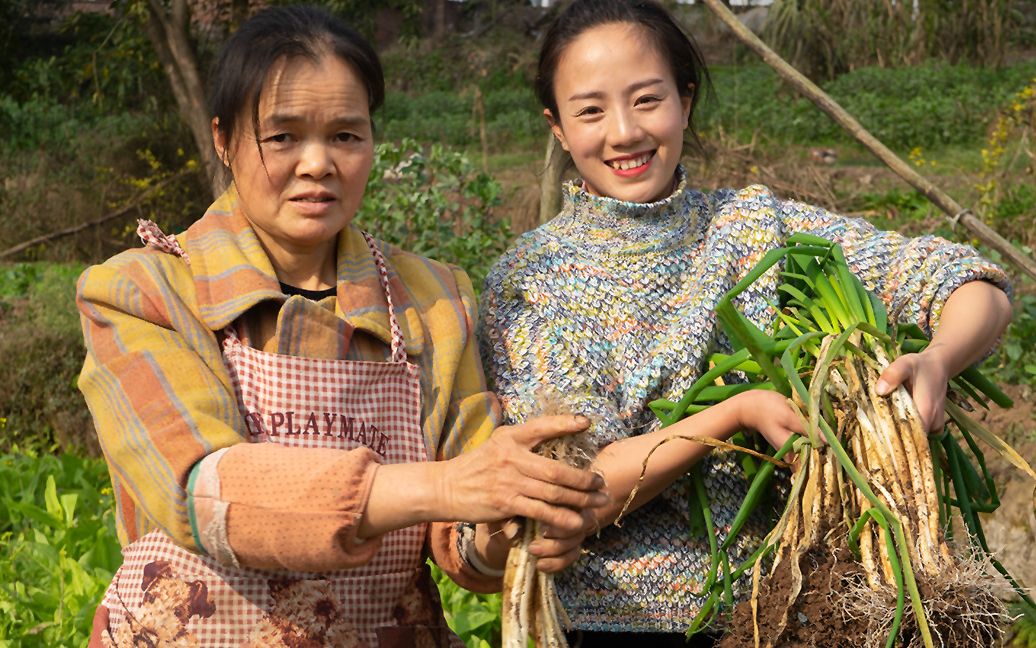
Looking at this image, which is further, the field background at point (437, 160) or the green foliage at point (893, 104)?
the green foliage at point (893, 104)

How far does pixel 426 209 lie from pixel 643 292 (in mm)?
2881

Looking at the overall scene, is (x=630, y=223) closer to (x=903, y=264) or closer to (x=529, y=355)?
(x=529, y=355)

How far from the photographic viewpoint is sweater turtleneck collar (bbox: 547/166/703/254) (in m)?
2.15

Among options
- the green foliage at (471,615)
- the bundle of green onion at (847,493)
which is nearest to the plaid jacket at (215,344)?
the bundle of green onion at (847,493)

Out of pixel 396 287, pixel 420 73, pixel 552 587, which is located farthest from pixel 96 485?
pixel 420 73

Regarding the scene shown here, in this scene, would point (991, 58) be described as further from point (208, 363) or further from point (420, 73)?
point (208, 363)

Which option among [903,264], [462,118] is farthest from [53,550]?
[462,118]

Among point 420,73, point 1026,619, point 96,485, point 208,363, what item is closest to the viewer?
point 208,363

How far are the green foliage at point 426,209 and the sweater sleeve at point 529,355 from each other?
2.58 metres

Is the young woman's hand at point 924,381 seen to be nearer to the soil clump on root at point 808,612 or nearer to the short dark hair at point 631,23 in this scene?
the soil clump on root at point 808,612

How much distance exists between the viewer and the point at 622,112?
2.13 meters

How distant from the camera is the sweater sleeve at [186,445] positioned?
5.49 feet

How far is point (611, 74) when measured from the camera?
7.00 ft

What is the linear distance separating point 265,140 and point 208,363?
0.35 meters
